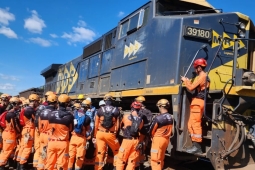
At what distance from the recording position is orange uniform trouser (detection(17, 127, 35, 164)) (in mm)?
6594

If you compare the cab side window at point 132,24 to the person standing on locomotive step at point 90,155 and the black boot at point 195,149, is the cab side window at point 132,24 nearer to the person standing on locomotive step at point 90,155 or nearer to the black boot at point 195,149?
the person standing on locomotive step at point 90,155

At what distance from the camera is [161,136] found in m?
5.35

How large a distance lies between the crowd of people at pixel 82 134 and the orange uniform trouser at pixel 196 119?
1.61 feet

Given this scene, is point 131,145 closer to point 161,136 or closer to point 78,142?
point 161,136

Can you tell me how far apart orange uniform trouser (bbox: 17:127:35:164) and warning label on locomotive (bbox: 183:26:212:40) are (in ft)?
14.5

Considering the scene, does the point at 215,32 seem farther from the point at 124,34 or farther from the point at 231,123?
the point at 124,34

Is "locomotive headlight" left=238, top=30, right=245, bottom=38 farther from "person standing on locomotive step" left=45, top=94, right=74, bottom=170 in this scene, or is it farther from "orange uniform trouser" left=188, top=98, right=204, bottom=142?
"person standing on locomotive step" left=45, top=94, right=74, bottom=170

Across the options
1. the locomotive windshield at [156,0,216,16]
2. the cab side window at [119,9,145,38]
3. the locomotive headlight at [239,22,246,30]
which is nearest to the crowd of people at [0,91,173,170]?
the cab side window at [119,9,145,38]

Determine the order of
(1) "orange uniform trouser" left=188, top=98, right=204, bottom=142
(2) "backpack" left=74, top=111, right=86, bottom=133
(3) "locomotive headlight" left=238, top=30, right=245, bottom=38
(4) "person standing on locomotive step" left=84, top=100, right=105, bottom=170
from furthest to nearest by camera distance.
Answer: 1. (4) "person standing on locomotive step" left=84, top=100, right=105, bottom=170
2. (3) "locomotive headlight" left=238, top=30, right=245, bottom=38
3. (2) "backpack" left=74, top=111, right=86, bottom=133
4. (1) "orange uniform trouser" left=188, top=98, right=204, bottom=142

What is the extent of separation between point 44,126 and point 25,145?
1.05m

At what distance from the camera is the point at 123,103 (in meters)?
7.97

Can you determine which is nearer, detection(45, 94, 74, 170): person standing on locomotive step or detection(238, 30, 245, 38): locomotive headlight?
detection(45, 94, 74, 170): person standing on locomotive step

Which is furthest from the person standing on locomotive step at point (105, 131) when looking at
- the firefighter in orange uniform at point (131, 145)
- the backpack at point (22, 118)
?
the backpack at point (22, 118)

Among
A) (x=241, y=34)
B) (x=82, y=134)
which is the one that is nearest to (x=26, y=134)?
(x=82, y=134)
